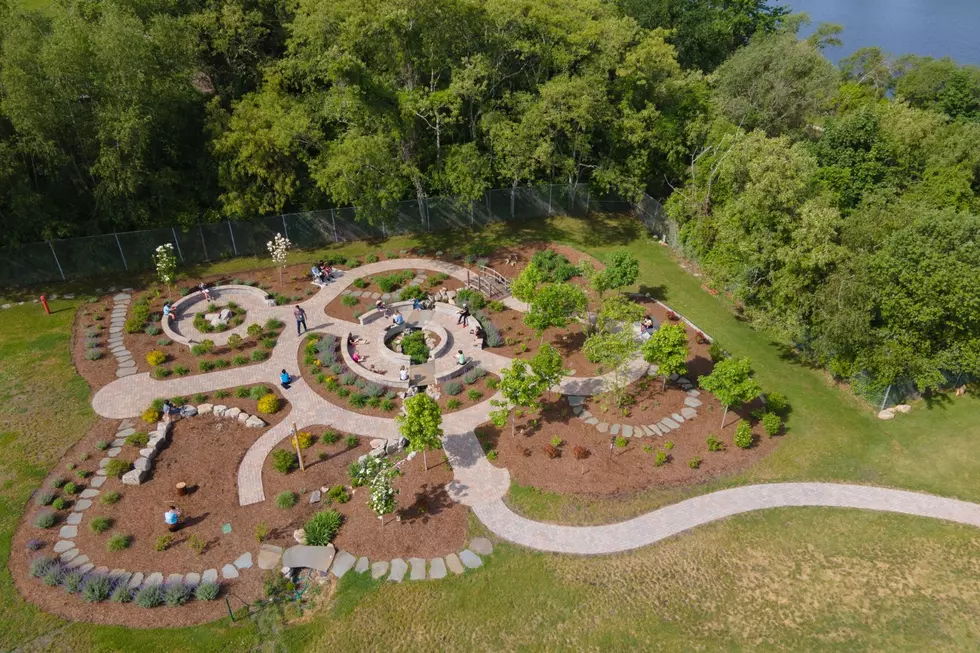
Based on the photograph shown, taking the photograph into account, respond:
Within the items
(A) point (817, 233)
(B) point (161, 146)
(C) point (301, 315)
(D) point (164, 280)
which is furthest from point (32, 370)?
(A) point (817, 233)

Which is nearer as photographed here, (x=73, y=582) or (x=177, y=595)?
(x=177, y=595)

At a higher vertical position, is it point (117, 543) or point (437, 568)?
point (117, 543)

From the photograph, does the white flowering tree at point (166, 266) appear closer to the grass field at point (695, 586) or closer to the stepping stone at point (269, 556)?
the grass field at point (695, 586)

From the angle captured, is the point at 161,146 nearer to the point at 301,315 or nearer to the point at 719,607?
the point at 301,315

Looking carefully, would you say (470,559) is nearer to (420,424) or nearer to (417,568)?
(417,568)

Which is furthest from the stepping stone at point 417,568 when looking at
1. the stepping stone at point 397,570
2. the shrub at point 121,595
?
the shrub at point 121,595

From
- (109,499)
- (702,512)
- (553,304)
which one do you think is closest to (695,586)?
(702,512)

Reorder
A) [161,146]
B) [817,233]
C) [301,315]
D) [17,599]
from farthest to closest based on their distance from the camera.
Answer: [161,146] → [301,315] → [817,233] → [17,599]
